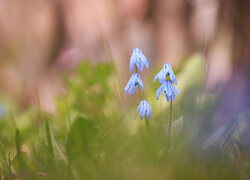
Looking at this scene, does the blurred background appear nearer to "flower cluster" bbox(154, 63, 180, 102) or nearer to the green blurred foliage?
the green blurred foliage

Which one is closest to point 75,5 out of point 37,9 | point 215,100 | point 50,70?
point 37,9

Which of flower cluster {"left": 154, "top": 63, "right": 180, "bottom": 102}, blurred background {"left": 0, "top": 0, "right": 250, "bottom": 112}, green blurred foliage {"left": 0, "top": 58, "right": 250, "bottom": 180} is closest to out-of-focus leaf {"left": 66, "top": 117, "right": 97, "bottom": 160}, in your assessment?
green blurred foliage {"left": 0, "top": 58, "right": 250, "bottom": 180}

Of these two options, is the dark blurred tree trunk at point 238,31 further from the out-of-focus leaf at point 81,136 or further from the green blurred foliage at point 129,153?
the out-of-focus leaf at point 81,136

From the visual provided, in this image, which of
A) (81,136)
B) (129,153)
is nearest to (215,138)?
(129,153)

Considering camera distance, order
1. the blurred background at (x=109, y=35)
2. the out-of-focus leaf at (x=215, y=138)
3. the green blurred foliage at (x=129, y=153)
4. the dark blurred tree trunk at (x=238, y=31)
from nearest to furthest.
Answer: the green blurred foliage at (x=129, y=153) → the out-of-focus leaf at (x=215, y=138) → the dark blurred tree trunk at (x=238, y=31) → the blurred background at (x=109, y=35)

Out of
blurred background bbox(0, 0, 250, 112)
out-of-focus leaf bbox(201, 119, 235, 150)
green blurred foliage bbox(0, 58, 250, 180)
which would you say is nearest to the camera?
green blurred foliage bbox(0, 58, 250, 180)

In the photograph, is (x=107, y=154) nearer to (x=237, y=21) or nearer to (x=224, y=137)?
(x=224, y=137)

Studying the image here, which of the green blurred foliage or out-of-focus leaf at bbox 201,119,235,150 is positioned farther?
out-of-focus leaf at bbox 201,119,235,150

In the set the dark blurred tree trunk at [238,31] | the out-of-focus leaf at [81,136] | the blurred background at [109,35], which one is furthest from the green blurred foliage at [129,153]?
the blurred background at [109,35]
